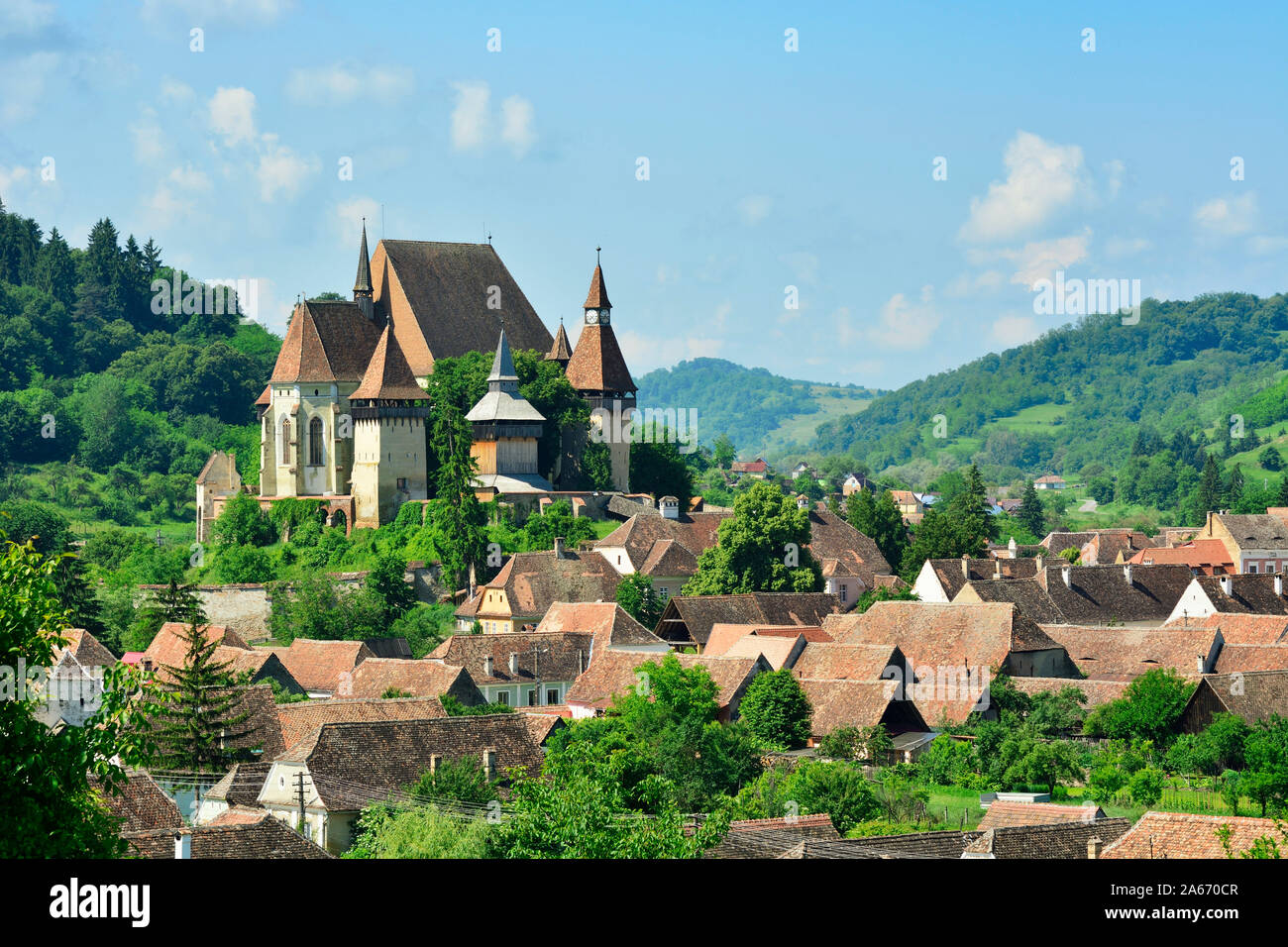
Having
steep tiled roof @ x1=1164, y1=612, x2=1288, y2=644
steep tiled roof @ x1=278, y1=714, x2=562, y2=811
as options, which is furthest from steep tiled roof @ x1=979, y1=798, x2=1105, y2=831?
steep tiled roof @ x1=1164, y1=612, x2=1288, y2=644

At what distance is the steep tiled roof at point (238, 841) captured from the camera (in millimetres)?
22583

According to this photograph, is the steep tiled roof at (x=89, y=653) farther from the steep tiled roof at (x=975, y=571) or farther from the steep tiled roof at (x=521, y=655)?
the steep tiled roof at (x=975, y=571)

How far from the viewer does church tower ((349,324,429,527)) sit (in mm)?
71125

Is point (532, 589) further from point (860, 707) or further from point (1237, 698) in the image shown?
point (1237, 698)

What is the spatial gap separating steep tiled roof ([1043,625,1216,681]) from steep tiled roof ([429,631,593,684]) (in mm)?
14706

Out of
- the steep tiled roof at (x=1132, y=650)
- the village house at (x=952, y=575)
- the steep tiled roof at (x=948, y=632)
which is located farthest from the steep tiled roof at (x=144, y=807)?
the village house at (x=952, y=575)

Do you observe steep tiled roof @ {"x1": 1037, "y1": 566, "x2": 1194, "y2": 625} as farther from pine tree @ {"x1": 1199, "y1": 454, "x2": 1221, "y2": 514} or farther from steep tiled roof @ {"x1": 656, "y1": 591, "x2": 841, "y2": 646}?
pine tree @ {"x1": 1199, "y1": 454, "x2": 1221, "y2": 514}
